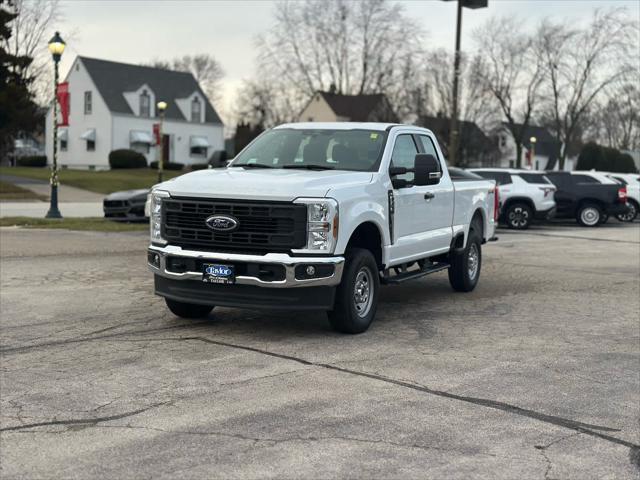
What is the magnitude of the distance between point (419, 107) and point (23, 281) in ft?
192

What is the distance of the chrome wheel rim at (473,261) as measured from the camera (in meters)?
11.2

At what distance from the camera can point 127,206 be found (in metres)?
22.0

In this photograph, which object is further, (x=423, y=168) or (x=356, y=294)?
(x=423, y=168)

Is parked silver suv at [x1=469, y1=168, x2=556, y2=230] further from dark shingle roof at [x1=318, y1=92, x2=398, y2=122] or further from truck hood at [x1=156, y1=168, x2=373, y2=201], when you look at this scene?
dark shingle roof at [x1=318, y1=92, x2=398, y2=122]

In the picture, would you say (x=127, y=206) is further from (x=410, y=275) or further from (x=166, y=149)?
(x=166, y=149)

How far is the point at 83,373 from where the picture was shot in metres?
6.39

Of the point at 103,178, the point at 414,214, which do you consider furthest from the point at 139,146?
the point at 414,214

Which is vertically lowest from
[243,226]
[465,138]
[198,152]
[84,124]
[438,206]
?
[243,226]

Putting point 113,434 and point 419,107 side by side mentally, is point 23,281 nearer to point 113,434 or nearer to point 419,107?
point 113,434

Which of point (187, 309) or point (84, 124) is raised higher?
point (84, 124)

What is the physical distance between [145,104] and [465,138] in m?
27.6

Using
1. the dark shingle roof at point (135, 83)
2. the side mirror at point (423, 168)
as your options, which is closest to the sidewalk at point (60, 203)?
the dark shingle roof at point (135, 83)

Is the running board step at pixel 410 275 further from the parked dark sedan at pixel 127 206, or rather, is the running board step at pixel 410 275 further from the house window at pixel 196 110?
the house window at pixel 196 110

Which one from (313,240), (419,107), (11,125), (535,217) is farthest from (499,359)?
(419,107)
